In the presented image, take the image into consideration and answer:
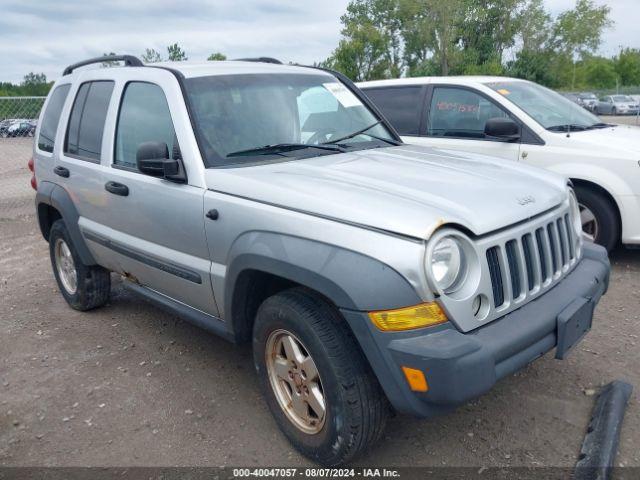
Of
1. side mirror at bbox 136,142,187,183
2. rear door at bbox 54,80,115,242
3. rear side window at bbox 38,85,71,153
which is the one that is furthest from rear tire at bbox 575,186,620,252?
rear side window at bbox 38,85,71,153

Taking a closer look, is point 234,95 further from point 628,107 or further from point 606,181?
point 628,107

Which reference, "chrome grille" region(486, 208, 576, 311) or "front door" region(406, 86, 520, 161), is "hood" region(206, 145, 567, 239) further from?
"front door" region(406, 86, 520, 161)

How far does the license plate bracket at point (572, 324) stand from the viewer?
107 inches

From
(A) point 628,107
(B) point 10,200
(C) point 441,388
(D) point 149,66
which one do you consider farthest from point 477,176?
(A) point 628,107

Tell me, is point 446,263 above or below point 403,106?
below

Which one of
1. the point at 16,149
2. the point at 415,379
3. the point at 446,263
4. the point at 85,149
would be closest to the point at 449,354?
the point at 415,379

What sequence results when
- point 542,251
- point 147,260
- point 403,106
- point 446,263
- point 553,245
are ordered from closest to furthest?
point 446,263, point 542,251, point 553,245, point 147,260, point 403,106

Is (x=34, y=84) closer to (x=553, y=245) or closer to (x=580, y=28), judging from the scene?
(x=580, y=28)

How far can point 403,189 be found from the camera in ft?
9.22

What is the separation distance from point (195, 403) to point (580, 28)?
5743 cm

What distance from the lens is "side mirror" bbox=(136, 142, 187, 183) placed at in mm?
3248

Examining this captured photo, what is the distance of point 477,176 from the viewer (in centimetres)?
315

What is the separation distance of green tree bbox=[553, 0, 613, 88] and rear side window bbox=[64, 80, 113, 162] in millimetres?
54800

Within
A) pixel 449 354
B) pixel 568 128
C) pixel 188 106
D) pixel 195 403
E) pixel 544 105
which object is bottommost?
pixel 195 403
